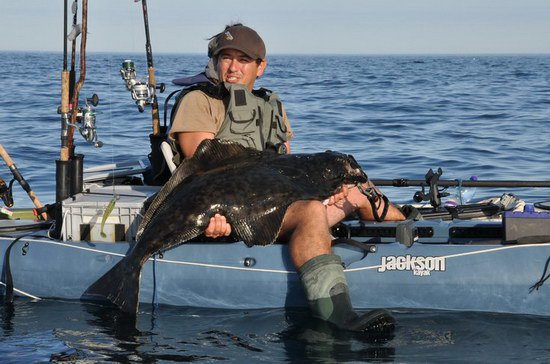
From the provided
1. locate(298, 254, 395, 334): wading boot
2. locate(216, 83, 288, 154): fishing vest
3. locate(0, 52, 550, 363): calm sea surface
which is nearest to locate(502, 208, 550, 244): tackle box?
locate(0, 52, 550, 363): calm sea surface

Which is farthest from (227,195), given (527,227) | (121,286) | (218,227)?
(527,227)

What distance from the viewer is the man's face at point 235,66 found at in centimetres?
687

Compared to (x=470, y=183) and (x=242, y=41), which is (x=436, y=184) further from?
(x=242, y=41)

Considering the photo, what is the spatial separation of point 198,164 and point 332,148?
29.2 feet

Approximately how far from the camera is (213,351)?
19.3 ft

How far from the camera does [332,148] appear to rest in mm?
15227

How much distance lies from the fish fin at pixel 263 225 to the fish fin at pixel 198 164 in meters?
0.43

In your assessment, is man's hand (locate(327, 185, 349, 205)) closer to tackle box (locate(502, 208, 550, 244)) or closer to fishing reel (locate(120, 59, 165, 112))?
tackle box (locate(502, 208, 550, 244))

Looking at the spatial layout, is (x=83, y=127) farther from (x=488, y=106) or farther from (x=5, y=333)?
(x=488, y=106)

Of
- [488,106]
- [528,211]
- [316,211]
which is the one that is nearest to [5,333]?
[316,211]

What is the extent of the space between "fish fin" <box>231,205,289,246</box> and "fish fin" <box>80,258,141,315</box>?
0.70 meters

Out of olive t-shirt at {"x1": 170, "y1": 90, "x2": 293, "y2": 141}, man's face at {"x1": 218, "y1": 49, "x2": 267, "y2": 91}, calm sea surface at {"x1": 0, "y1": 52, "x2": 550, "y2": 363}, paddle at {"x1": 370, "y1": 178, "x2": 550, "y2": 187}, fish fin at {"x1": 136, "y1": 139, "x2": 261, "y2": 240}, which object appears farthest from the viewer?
paddle at {"x1": 370, "y1": 178, "x2": 550, "y2": 187}

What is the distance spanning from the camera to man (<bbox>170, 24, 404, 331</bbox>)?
20.0 ft

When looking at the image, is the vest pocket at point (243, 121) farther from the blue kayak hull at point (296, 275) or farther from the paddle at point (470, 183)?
the paddle at point (470, 183)
